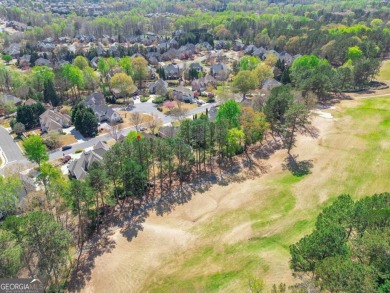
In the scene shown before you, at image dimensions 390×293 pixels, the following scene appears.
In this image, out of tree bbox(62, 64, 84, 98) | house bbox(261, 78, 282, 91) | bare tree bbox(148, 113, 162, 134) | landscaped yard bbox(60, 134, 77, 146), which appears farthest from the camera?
house bbox(261, 78, 282, 91)

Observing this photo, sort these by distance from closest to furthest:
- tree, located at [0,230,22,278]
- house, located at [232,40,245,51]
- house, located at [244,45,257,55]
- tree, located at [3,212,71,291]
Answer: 1. tree, located at [0,230,22,278]
2. tree, located at [3,212,71,291]
3. house, located at [244,45,257,55]
4. house, located at [232,40,245,51]

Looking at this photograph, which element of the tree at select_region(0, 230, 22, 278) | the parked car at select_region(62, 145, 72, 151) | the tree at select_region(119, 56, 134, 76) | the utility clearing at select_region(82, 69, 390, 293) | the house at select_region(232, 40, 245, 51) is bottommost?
the house at select_region(232, 40, 245, 51)

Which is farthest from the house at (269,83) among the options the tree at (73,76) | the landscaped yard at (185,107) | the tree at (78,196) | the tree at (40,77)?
the tree at (78,196)

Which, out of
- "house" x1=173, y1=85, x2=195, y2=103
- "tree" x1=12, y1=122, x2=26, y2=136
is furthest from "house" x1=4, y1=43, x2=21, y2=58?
"house" x1=173, y1=85, x2=195, y2=103

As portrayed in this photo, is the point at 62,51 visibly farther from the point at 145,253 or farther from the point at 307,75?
the point at 145,253

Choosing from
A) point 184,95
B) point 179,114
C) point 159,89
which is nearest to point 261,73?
point 184,95

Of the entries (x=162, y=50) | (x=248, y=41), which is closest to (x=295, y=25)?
(x=248, y=41)

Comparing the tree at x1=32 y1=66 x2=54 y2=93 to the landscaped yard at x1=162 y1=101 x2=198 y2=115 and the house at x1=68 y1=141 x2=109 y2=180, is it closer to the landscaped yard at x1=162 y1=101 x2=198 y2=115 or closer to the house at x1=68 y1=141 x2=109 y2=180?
the landscaped yard at x1=162 y1=101 x2=198 y2=115
